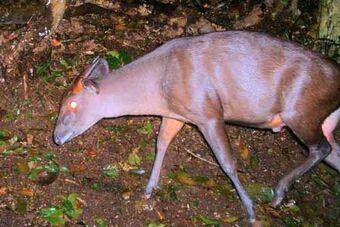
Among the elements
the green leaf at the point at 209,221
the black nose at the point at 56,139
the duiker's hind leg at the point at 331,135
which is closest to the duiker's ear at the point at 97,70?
the black nose at the point at 56,139

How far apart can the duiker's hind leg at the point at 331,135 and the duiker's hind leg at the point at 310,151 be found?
6.7 inches

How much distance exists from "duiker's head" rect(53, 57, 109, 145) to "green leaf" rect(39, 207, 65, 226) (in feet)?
2.55

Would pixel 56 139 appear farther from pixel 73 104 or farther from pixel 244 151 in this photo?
pixel 244 151

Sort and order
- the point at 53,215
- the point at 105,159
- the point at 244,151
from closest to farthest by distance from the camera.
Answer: the point at 53,215
the point at 105,159
the point at 244,151

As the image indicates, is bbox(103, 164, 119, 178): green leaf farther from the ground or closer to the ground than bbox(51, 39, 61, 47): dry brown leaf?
closer to the ground

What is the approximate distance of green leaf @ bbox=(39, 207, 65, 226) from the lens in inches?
204

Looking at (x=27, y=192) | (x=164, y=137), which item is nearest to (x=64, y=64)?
(x=164, y=137)

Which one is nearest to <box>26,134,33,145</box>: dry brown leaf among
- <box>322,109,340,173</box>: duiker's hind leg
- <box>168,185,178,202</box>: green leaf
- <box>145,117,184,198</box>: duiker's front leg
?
<box>145,117,184,198</box>: duiker's front leg

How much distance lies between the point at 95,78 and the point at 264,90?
1.68 metres

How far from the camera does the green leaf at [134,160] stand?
606cm

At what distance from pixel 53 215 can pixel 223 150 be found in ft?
5.67

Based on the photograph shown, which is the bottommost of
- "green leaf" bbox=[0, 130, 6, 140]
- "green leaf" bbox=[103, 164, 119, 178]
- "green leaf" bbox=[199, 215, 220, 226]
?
"green leaf" bbox=[199, 215, 220, 226]

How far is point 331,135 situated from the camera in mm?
6156

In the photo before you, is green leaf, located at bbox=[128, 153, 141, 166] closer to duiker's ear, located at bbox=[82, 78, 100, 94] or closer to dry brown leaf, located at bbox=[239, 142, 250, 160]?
duiker's ear, located at bbox=[82, 78, 100, 94]
